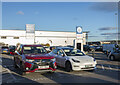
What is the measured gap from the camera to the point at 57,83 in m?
6.91

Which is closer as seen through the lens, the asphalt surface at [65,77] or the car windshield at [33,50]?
the asphalt surface at [65,77]

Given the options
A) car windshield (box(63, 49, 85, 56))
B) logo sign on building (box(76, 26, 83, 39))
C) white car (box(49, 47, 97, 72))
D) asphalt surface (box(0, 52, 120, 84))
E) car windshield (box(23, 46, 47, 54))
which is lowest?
asphalt surface (box(0, 52, 120, 84))

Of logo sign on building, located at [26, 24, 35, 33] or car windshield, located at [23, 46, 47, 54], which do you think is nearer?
car windshield, located at [23, 46, 47, 54]

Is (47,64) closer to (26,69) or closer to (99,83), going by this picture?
(26,69)

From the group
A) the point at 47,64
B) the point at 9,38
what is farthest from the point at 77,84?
the point at 9,38

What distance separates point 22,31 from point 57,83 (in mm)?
69760

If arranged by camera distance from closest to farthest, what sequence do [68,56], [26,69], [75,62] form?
[26,69] < [75,62] < [68,56]

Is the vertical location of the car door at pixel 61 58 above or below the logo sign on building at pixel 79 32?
below

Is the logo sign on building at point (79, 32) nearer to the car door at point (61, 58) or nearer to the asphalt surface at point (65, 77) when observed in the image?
the car door at point (61, 58)

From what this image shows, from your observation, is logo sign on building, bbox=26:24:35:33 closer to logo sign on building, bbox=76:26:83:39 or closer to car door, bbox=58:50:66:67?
logo sign on building, bbox=76:26:83:39

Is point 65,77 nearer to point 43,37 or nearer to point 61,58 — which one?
point 61,58

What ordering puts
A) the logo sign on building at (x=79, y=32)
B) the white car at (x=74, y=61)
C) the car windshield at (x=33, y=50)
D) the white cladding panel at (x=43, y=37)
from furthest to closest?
1. the white cladding panel at (x=43, y=37)
2. the logo sign on building at (x=79, y=32)
3. the car windshield at (x=33, y=50)
4. the white car at (x=74, y=61)

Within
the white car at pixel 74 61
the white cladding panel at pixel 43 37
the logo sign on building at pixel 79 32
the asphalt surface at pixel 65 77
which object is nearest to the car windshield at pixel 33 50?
the asphalt surface at pixel 65 77

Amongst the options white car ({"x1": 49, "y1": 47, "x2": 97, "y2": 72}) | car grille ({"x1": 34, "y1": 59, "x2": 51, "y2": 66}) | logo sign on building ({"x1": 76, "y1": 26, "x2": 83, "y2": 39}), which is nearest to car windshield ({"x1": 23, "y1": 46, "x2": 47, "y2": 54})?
car grille ({"x1": 34, "y1": 59, "x2": 51, "y2": 66})
